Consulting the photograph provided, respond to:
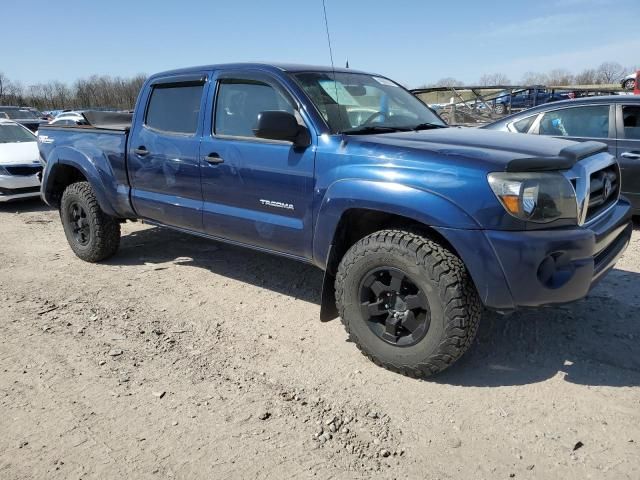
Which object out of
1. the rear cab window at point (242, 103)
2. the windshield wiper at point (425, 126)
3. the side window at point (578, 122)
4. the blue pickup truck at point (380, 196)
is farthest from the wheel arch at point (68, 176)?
the side window at point (578, 122)

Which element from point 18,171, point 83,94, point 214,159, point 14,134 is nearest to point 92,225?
point 214,159

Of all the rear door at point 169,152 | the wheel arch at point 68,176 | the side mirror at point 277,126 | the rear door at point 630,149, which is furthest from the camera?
the rear door at point 630,149

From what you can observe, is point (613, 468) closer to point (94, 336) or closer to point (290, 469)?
point (290, 469)

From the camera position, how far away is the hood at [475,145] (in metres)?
2.71

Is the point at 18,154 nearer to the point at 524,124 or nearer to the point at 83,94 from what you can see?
the point at 524,124

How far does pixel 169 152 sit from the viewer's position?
4230mm

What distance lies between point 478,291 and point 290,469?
4.26ft

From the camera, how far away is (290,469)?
91.6 inches

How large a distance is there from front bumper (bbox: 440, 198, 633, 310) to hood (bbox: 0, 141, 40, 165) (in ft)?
27.0

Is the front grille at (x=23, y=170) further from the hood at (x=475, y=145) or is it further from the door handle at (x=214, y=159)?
the hood at (x=475, y=145)

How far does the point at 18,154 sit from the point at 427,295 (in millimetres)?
8715

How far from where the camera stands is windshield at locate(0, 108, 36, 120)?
19.6m

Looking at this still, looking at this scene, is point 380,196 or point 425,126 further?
point 425,126

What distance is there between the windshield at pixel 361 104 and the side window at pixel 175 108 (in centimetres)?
102
